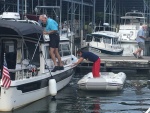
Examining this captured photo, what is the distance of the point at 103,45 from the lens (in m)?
32.9

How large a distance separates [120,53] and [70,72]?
15.9 meters

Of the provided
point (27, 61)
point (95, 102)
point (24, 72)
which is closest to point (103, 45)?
point (27, 61)

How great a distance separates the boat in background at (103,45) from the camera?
3231 cm

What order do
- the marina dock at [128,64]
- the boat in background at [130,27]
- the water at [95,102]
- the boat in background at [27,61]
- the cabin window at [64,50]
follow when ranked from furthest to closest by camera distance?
the boat in background at [130,27] < the marina dock at [128,64] < the cabin window at [64,50] < the boat in background at [27,61] < the water at [95,102]

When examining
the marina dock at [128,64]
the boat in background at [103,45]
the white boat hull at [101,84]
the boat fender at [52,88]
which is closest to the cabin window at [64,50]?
the white boat hull at [101,84]

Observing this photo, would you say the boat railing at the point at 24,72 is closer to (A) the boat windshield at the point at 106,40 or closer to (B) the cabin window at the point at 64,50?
(B) the cabin window at the point at 64,50

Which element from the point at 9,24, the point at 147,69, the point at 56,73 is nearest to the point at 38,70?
the point at 56,73

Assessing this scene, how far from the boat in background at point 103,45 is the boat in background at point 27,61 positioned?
621 inches

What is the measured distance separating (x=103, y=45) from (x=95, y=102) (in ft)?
60.8

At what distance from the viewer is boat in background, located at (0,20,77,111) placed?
13.3m

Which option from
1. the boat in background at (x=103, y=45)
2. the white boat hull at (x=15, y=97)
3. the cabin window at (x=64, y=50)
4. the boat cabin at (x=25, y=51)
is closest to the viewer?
the white boat hull at (x=15, y=97)

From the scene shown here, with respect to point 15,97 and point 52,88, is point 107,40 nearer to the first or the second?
point 52,88

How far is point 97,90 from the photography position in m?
16.5

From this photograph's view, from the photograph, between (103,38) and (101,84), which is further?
(103,38)
